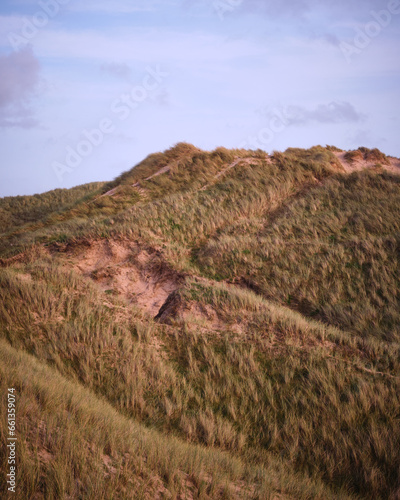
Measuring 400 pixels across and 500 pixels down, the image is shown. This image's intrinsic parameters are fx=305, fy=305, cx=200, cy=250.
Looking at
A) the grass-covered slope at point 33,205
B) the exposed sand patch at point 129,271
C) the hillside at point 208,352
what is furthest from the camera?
the grass-covered slope at point 33,205

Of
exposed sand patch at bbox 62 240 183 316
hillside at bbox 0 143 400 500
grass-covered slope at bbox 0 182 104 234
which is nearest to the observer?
hillside at bbox 0 143 400 500

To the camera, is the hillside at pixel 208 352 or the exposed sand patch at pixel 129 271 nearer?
the hillside at pixel 208 352

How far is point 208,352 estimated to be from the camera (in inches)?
265

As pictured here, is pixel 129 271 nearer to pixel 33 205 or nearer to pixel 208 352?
pixel 208 352

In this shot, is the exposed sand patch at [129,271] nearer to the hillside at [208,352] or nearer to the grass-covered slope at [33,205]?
the hillside at [208,352]

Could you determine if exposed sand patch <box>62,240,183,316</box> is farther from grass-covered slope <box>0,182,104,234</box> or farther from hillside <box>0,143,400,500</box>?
grass-covered slope <box>0,182,104,234</box>

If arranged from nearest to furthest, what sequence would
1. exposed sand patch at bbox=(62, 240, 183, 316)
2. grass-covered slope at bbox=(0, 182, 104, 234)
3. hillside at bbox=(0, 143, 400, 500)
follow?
hillside at bbox=(0, 143, 400, 500) → exposed sand patch at bbox=(62, 240, 183, 316) → grass-covered slope at bbox=(0, 182, 104, 234)

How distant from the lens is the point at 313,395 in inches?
225

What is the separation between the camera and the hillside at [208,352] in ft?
11.8

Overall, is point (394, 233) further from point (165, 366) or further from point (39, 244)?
point (39, 244)

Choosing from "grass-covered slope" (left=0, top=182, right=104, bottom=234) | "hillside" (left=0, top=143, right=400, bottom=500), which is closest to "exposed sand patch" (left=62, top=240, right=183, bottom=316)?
"hillside" (left=0, top=143, right=400, bottom=500)

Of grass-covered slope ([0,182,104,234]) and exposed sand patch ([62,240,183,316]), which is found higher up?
grass-covered slope ([0,182,104,234])

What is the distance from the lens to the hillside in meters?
3.59

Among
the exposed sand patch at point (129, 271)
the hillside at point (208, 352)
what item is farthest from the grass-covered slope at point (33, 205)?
the hillside at point (208, 352)
